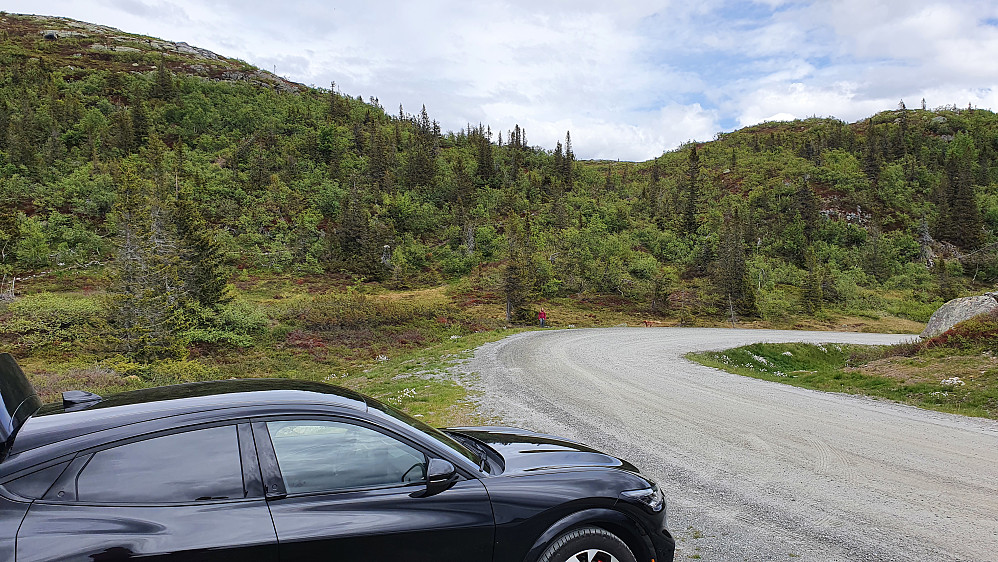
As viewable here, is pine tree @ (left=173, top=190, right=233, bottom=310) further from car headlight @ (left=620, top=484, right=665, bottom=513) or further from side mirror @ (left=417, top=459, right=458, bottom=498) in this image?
car headlight @ (left=620, top=484, right=665, bottom=513)

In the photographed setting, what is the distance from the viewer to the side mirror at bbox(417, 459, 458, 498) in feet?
8.84

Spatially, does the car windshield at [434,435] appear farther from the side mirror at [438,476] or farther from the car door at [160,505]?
the car door at [160,505]

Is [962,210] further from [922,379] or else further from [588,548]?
[588,548]

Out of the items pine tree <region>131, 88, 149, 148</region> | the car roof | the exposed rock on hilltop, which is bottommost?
the car roof

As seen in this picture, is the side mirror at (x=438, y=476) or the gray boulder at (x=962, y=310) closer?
the side mirror at (x=438, y=476)

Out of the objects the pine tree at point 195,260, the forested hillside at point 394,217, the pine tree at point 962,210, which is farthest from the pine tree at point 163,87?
the pine tree at point 962,210

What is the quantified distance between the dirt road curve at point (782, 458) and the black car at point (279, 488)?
1780mm

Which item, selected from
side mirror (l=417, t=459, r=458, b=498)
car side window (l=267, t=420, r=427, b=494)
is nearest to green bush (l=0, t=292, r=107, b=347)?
car side window (l=267, t=420, r=427, b=494)

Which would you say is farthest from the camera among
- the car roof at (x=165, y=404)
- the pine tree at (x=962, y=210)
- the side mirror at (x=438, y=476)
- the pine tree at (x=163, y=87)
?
the pine tree at (x=163, y=87)

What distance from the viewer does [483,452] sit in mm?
3520

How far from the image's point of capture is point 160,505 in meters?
2.23

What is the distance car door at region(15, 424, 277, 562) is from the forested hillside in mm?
21706

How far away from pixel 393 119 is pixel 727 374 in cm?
10453

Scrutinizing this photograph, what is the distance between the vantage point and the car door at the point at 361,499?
7.82 feet
